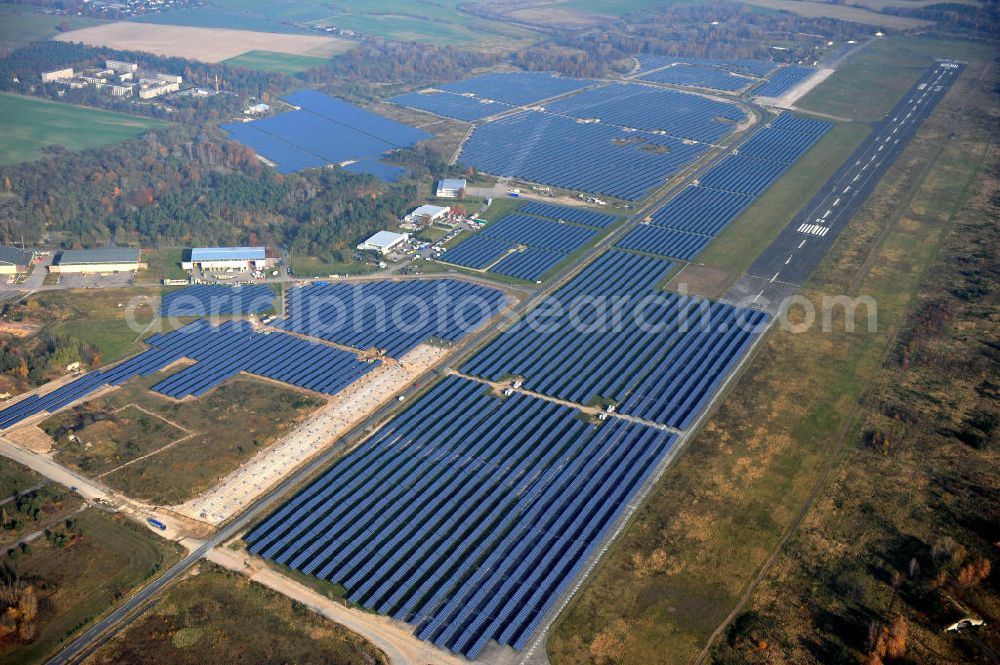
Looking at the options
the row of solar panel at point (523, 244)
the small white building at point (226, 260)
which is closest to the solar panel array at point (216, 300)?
the small white building at point (226, 260)

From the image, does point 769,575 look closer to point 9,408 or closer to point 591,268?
point 591,268

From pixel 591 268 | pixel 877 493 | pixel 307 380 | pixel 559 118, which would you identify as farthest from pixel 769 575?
pixel 559 118

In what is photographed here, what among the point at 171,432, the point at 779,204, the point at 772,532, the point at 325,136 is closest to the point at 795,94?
the point at 779,204

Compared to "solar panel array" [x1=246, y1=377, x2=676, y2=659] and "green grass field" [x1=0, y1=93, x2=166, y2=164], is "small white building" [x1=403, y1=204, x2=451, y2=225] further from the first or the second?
"green grass field" [x1=0, y1=93, x2=166, y2=164]

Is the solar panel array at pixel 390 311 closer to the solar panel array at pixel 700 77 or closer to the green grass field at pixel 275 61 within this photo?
the solar panel array at pixel 700 77

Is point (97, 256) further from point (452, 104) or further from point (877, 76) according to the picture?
point (877, 76)

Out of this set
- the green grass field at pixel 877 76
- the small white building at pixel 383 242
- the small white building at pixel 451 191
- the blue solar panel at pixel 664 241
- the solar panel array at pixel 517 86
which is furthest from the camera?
the solar panel array at pixel 517 86
